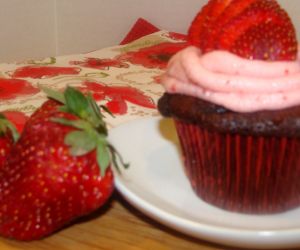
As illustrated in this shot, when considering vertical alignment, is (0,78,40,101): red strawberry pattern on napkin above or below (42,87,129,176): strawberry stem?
below

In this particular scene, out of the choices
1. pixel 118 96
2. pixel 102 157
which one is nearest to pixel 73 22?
pixel 118 96

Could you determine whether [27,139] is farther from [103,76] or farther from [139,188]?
[103,76]

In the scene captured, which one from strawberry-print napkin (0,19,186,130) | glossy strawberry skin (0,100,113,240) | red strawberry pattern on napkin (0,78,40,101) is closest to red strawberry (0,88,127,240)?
glossy strawberry skin (0,100,113,240)

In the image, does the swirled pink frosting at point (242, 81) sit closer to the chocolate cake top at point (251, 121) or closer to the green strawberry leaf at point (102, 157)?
the chocolate cake top at point (251, 121)

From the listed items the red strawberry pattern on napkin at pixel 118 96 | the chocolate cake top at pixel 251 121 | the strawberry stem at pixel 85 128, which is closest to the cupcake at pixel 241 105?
the chocolate cake top at pixel 251 121

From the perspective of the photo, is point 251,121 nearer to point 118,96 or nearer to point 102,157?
point 102,157

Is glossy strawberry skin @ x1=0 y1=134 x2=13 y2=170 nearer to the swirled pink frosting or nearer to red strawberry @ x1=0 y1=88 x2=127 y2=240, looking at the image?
red strawberry @ x1=0 y1=88 x2=127 y2=240
